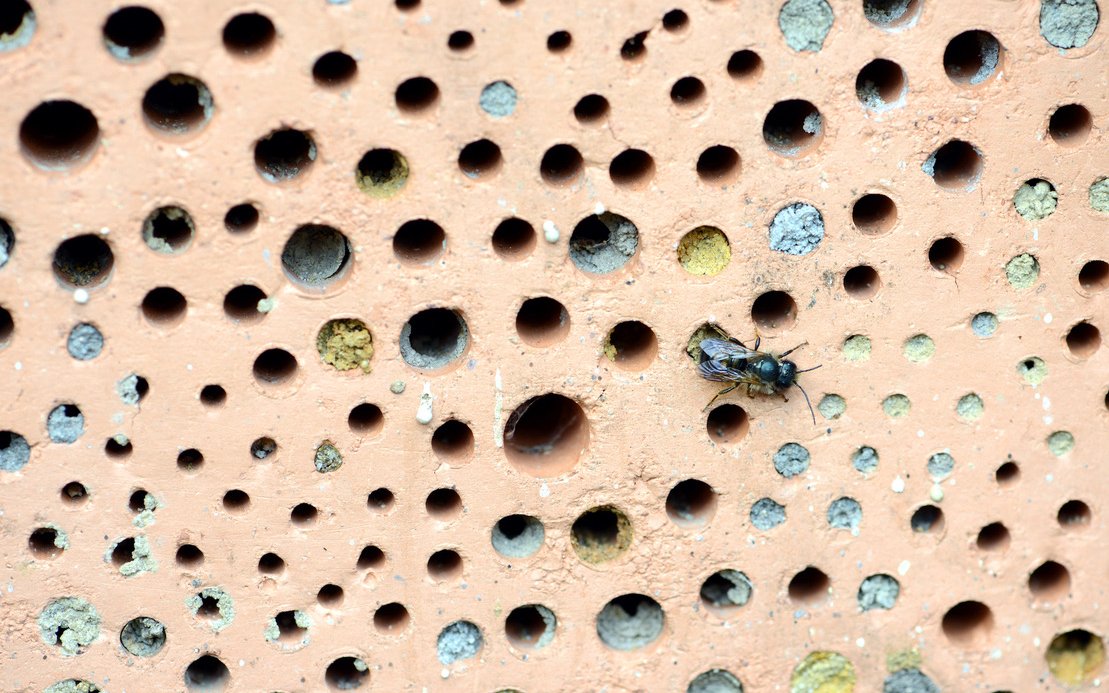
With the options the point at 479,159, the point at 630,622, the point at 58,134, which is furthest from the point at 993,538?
the point at 58,134

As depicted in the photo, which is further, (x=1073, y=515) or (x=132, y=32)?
(x=1073, y=515)

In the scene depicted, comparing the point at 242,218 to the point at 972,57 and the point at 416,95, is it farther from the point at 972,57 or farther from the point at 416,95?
the point at 972,57

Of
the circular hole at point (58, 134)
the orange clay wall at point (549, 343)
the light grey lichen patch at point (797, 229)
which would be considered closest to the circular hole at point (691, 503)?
the orange clay wall at point (549, 343)

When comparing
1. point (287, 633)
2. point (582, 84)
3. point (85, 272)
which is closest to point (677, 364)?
point (582, 84)

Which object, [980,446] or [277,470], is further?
[980,446]

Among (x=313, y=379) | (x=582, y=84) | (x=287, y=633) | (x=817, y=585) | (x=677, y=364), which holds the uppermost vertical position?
(x=582, y=84)

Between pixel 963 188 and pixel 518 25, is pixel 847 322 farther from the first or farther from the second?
pixel 518 25
